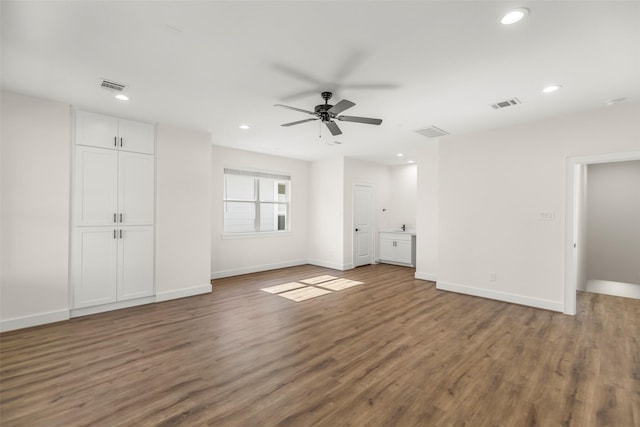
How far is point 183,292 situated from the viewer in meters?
4.76

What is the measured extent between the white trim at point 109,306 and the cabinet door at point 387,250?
5.49 meters

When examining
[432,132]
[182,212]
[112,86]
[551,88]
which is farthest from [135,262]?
[551,88]

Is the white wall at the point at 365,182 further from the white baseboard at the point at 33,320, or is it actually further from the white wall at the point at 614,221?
the white baseboard at the point at 33,320

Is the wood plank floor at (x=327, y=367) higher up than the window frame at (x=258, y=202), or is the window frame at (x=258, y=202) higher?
the window frame at (x=258, y=202)

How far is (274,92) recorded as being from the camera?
327 cm

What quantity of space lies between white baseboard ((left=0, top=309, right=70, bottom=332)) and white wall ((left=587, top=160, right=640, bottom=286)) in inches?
399

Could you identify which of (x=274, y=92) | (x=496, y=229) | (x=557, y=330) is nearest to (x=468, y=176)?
(x=496, y=229)

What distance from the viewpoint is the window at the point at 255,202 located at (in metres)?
6.38

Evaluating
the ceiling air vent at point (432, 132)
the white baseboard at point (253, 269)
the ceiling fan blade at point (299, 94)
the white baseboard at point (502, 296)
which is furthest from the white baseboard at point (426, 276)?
the ceiling fan blade at point (299, 94)

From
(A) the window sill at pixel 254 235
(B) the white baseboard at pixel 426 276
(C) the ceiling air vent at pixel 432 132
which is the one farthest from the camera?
(A) the window sill at pixel 254 235

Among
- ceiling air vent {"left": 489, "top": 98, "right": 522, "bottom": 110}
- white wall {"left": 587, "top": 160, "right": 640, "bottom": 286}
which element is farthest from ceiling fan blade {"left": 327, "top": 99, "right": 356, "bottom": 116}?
white wall {"left": 587, "top": 160, "right": 640, "bottom": 286}

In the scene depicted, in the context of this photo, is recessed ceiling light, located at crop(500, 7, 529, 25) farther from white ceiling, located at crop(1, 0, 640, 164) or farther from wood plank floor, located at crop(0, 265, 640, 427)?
wood plank floor, located at crop(0, 265, 640, 427)

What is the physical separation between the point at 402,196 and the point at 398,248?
1.56 meters

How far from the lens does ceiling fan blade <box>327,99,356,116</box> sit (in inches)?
112
